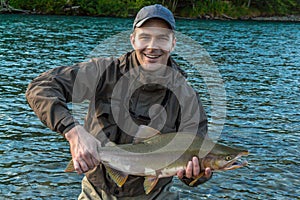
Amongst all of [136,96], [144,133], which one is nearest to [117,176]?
[144,133]

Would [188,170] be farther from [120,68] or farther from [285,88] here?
[285,88]

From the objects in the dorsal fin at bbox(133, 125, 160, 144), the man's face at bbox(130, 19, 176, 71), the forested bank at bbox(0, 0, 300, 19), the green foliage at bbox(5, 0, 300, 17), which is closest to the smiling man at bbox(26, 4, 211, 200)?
the man's face at bbox(130, 19, 176, 71)

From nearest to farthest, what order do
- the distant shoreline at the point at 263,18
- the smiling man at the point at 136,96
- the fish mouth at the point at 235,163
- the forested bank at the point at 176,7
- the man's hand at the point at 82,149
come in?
the man's hand at the point at 82,149 → the fish mouth at the point at 235,163 → the smiling man at the point at 136,96 → the forested bank at the point at 176,7 → the distant shoreline at the point at 263,18

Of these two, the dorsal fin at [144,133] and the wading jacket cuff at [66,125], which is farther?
the dorsal fin at [144,133]

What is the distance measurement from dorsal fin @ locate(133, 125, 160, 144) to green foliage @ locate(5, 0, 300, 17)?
177 ft

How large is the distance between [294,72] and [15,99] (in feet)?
45.2

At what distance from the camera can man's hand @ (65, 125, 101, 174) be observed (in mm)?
3857

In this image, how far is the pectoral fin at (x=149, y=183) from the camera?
14.6 feet

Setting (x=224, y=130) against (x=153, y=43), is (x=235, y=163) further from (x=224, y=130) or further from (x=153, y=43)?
(x=224, y=130)

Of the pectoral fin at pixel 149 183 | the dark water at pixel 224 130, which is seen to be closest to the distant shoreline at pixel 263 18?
the dark water at pixel 224 130

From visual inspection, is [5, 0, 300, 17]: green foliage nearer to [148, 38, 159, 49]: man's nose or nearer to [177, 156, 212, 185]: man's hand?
[148, 38, 159, 49]: man's nose

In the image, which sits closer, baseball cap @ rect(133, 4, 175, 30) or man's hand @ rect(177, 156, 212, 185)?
man's hand @ rect(177, 156, 212, 185)

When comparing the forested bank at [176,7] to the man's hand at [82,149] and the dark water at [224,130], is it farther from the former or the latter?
the man's hand at [82,149]

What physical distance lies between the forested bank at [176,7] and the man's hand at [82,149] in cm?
5160
